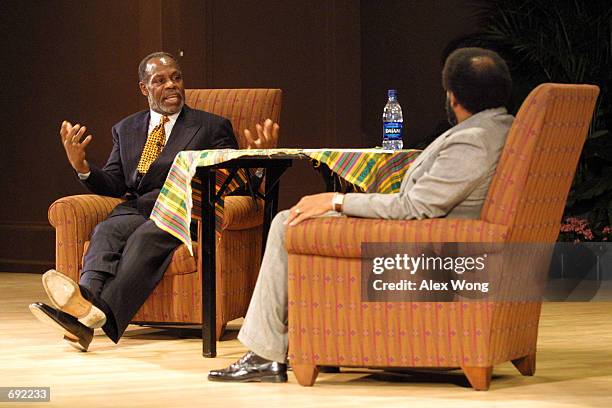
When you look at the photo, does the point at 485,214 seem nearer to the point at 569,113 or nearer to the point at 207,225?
the point at 569,113

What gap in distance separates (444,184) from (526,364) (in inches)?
29.3

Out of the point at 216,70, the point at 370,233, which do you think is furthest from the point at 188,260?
the point at 216,70

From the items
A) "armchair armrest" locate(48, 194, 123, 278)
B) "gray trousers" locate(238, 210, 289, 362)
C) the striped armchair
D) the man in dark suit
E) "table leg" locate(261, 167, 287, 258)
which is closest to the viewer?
the striped armchair

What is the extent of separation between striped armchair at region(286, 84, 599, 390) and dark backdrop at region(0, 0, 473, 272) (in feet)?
12.4

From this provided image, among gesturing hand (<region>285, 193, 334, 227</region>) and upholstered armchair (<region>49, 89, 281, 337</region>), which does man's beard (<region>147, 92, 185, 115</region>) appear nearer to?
upholstered armchair (<region>49, 89, 281, 337</region>)

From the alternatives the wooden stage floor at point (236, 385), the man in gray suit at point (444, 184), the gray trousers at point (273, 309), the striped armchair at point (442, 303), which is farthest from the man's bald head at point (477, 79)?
the wooden stage floor at point (236, 385)

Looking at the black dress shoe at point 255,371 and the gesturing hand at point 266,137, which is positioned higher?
the gesturing hand at point 266,137

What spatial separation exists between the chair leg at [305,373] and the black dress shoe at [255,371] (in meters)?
0.09

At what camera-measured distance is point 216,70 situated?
7145 mm

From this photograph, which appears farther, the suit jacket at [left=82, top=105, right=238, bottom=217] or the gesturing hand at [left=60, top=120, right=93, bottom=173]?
the suit jacket at [left=82, top=105, right=238, bottom=217]

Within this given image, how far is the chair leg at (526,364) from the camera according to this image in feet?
12.1

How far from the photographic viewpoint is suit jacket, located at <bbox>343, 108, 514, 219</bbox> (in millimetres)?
3312

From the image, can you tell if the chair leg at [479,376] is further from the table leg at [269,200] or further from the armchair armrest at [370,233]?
the table leg at [269,200]

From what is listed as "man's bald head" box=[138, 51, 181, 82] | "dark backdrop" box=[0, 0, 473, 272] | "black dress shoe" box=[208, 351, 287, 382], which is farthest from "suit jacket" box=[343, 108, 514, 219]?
"dark backdrop" box=[0, 0, 473, 272]
